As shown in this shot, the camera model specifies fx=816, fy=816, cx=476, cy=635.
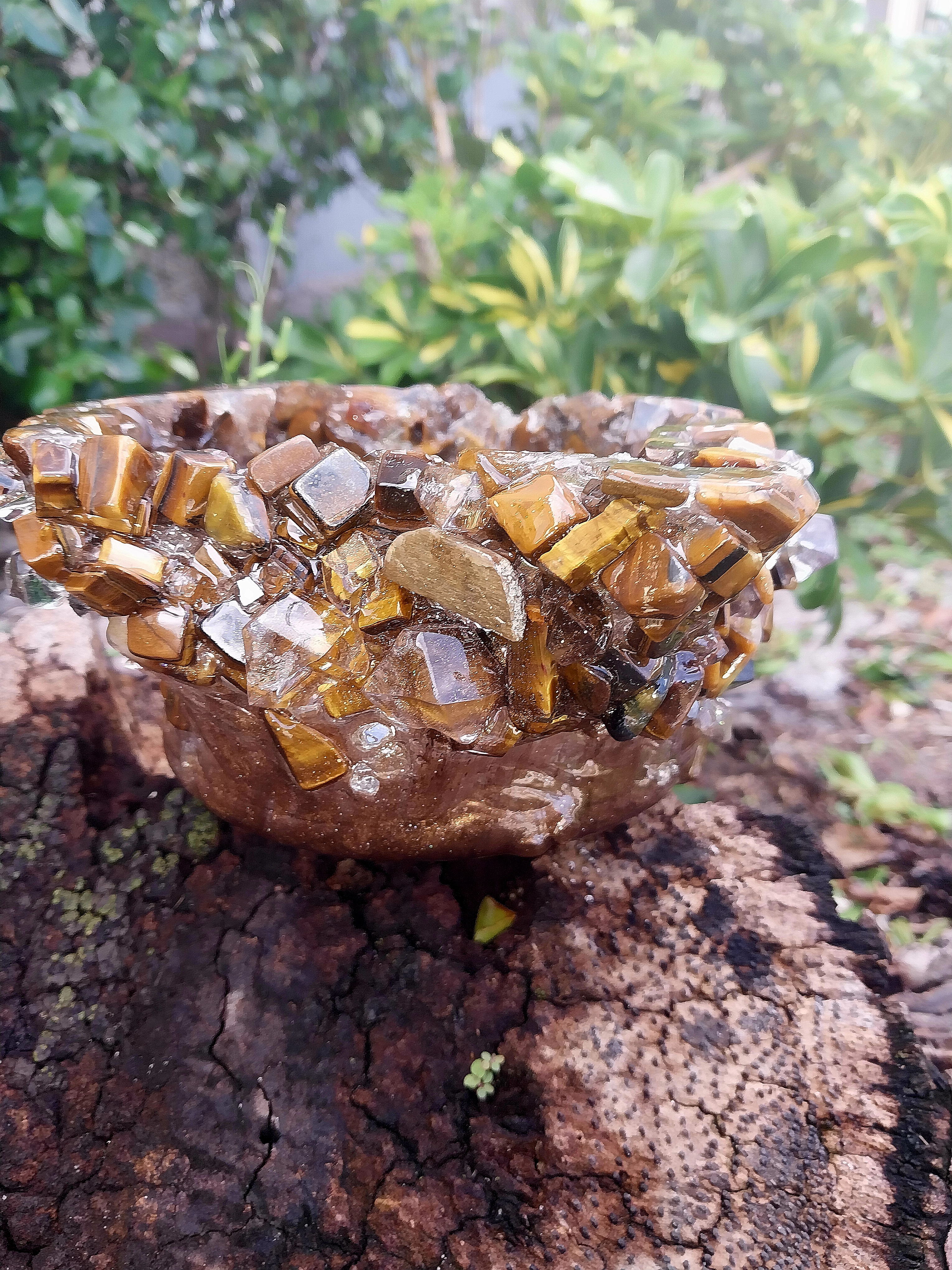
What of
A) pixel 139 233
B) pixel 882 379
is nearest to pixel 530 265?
pixel 882 379

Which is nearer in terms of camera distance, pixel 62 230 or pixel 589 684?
pixel 589 684

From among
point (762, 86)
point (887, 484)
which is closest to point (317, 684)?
point (887, 484)

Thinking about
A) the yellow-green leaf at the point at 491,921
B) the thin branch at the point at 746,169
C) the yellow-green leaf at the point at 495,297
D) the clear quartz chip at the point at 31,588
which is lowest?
the yellow-green leaf at the point at 491,921

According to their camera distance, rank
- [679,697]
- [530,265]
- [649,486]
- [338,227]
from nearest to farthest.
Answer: [649,486]
[679,697]
[530,265]
[338,227]

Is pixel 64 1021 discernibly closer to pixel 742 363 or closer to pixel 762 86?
pixel 742 363

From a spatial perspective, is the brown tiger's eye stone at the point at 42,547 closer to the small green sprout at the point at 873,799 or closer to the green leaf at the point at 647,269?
the green leaf at the point at 647,269

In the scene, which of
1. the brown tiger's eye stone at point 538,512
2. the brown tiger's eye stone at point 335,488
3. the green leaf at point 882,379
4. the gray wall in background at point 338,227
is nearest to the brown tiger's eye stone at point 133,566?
the brown tiger's eye stone at point 335,488

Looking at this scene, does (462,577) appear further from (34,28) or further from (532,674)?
(34,28)
